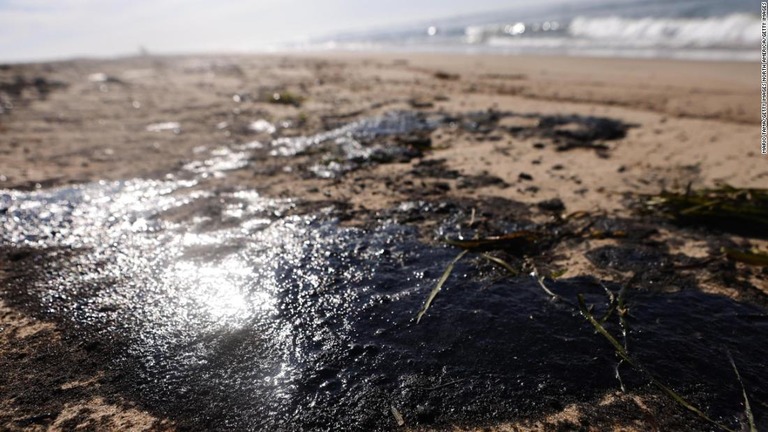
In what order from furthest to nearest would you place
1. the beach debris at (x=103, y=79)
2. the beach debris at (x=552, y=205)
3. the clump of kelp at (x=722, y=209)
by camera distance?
the beach debris at (x=103, y=79) → the beach debris at (x=552, y=205) → the clump of kelp at (x=722, y=209)

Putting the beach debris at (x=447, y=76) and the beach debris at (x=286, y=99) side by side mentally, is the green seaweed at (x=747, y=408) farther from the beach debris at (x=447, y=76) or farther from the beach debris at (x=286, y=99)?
the beach debris at (x=447, y=76)

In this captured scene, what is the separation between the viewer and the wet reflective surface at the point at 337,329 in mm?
1530

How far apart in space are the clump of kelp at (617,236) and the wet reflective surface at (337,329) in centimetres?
4

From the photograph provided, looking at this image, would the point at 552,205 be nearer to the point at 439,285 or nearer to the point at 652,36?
the point at 439,285

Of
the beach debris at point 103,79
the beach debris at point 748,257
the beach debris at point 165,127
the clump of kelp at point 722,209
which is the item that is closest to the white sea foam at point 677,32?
the clump of kelp at point 722,209

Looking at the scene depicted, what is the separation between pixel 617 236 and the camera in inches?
101

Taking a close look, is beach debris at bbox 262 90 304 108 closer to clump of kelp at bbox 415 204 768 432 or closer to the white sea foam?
clump of kelp at bbox 415 204 768 432

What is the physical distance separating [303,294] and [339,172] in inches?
69.2

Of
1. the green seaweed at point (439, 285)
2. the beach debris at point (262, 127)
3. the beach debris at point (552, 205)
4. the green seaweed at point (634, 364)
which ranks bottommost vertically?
the green seaweed at point (634, 364)

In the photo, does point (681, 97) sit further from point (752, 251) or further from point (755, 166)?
point (752, 251)

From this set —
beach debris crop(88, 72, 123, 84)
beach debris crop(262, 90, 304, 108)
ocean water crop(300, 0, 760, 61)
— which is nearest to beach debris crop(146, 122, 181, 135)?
beach debris crop(262, 90, 304, 108)

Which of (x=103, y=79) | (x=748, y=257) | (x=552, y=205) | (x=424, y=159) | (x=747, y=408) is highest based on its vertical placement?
(x=103, y=79)

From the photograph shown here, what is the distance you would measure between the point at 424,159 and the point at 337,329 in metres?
2.36

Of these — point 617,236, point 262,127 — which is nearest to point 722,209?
point 617,236
